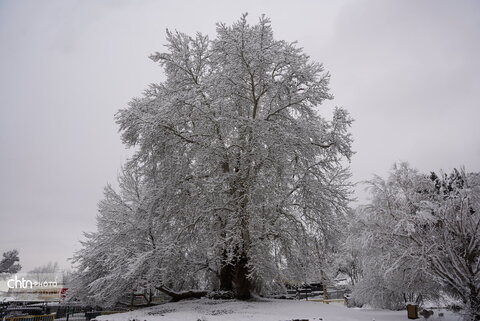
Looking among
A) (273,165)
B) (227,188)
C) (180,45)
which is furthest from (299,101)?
(180,45)

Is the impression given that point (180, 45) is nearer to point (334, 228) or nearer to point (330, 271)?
point (334, 228)

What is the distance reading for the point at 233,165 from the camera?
49.8 ft

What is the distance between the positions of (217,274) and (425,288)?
9.76m

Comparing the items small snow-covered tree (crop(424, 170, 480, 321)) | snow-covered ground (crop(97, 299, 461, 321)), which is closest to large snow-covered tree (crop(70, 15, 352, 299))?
snow-covered ground (crop(97, 299, 461, 321))

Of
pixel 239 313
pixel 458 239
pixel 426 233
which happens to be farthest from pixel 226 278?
pixel 458 239

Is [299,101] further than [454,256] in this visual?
Yes

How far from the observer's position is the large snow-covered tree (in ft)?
46.5

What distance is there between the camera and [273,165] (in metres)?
14.7

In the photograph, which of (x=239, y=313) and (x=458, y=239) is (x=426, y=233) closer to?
(x=458, y=239)

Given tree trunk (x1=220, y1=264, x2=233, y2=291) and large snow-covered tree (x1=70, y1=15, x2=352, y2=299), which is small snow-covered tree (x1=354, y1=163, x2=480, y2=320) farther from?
tree trunk (x1=220, y1=264, x2=233, y2=291)

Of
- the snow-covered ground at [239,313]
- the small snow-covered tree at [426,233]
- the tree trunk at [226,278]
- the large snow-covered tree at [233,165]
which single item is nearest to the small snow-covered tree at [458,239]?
the small snow-covered tree at [426,233]

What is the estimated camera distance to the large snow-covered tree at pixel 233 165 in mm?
14180

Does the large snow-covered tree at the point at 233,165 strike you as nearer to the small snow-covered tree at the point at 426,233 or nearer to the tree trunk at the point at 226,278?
the tree trunk at the point at 226,278

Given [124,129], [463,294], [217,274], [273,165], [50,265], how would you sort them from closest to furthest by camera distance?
[463,294] < [273,165] < [124,129] < [217,274] < [50,265]
